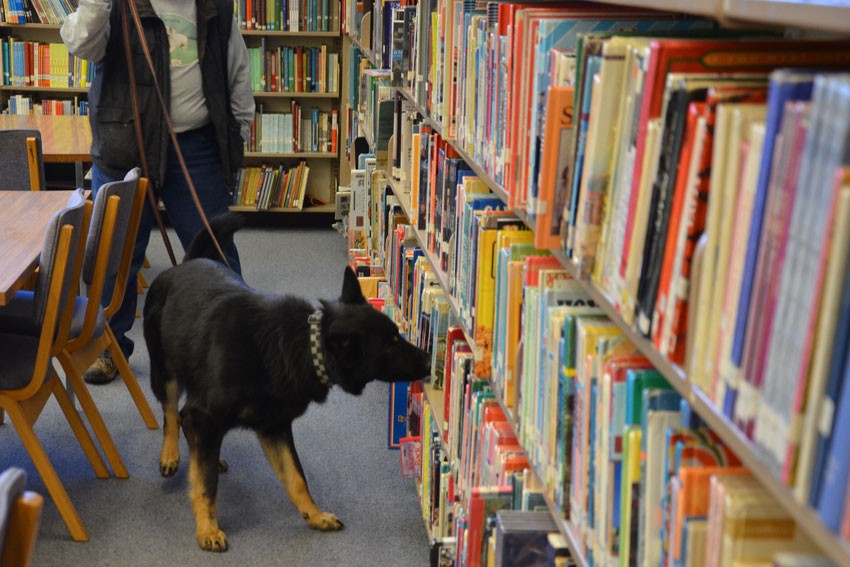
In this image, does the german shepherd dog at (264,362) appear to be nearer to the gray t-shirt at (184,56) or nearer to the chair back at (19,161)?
the gray t-shirt at (184,56)

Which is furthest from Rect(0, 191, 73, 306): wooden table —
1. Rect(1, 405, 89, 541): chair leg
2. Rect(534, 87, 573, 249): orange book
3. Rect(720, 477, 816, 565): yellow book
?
Rect(720, 477, 816, 565): yellow book

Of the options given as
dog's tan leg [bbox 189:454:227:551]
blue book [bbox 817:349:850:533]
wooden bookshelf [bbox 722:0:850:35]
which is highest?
wooden bookshelf [bbox 722:0:850:35]

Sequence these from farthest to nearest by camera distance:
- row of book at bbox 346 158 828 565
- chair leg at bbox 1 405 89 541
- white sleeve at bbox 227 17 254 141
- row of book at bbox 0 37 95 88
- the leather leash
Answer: row of book at bbox 0 37 95 88, white sleeve at bbox 227 17 254 141, the leather leash, chair leg at bbox 1 405 89 541, row of book at bbox 346 158 828 565

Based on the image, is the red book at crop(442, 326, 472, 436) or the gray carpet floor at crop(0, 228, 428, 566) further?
the gray carpet floor at crop(0, 228, 428, 566)

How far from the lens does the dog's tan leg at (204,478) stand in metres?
2.77

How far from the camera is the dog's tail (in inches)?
128

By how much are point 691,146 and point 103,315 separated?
2.70 m

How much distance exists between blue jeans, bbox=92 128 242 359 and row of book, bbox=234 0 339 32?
8.09ft

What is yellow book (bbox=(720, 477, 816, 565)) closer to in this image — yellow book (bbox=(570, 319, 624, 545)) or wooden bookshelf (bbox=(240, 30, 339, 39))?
yellow book (bbox=(570, 319, 624, 545))

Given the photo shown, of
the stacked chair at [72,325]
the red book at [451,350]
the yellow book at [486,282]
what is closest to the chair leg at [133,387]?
the stacked chair at [72,325]

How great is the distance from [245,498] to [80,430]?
22.1 inches

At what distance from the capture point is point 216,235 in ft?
10.7

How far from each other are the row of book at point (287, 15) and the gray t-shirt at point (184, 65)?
8.05 feet

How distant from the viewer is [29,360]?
277cm
